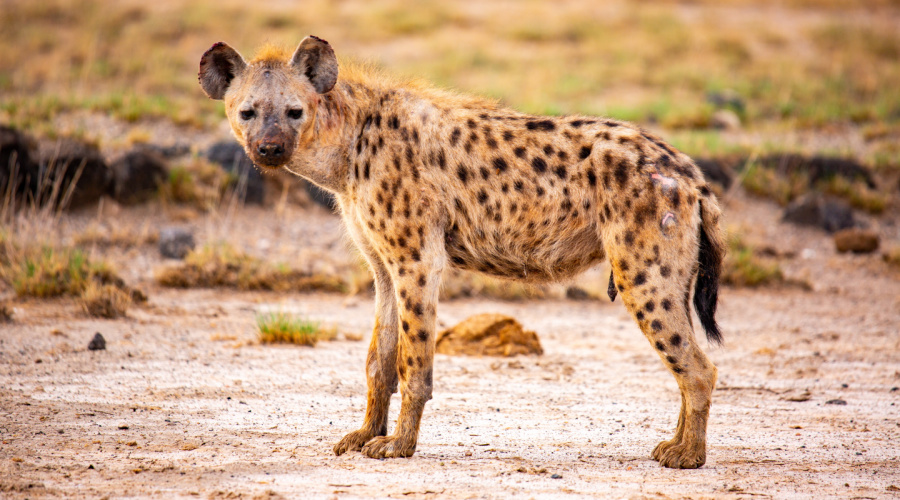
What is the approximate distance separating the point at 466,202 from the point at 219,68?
1470 mm

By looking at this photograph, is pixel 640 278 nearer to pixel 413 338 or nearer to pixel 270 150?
pixel 413 338

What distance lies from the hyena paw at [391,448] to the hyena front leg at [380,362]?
0.48ft

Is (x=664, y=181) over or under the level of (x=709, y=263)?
over

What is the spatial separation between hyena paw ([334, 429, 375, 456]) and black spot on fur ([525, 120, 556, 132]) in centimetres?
182

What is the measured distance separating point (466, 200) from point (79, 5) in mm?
17858

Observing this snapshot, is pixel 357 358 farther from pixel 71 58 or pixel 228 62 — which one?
pixel 71 58

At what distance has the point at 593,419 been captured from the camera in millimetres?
5379

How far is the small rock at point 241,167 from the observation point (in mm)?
10539

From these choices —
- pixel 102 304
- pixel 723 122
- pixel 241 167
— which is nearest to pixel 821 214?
pixel 723 122

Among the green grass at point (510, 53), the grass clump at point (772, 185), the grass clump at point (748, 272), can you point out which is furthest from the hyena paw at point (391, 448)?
the grass clump at point (772, 185)

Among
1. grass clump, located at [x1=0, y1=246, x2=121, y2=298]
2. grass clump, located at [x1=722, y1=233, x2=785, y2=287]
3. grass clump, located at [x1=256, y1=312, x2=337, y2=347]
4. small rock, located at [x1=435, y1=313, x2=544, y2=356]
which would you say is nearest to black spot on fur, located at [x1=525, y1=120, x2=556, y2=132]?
small rock, located at [x1=435, y1=313, x2=544, y2=356]

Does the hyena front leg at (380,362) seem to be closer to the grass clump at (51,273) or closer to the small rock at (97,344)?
the small rock at (97,344)

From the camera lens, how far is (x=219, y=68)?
4.66 meters

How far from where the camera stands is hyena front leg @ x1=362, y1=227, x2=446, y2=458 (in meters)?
4.45
